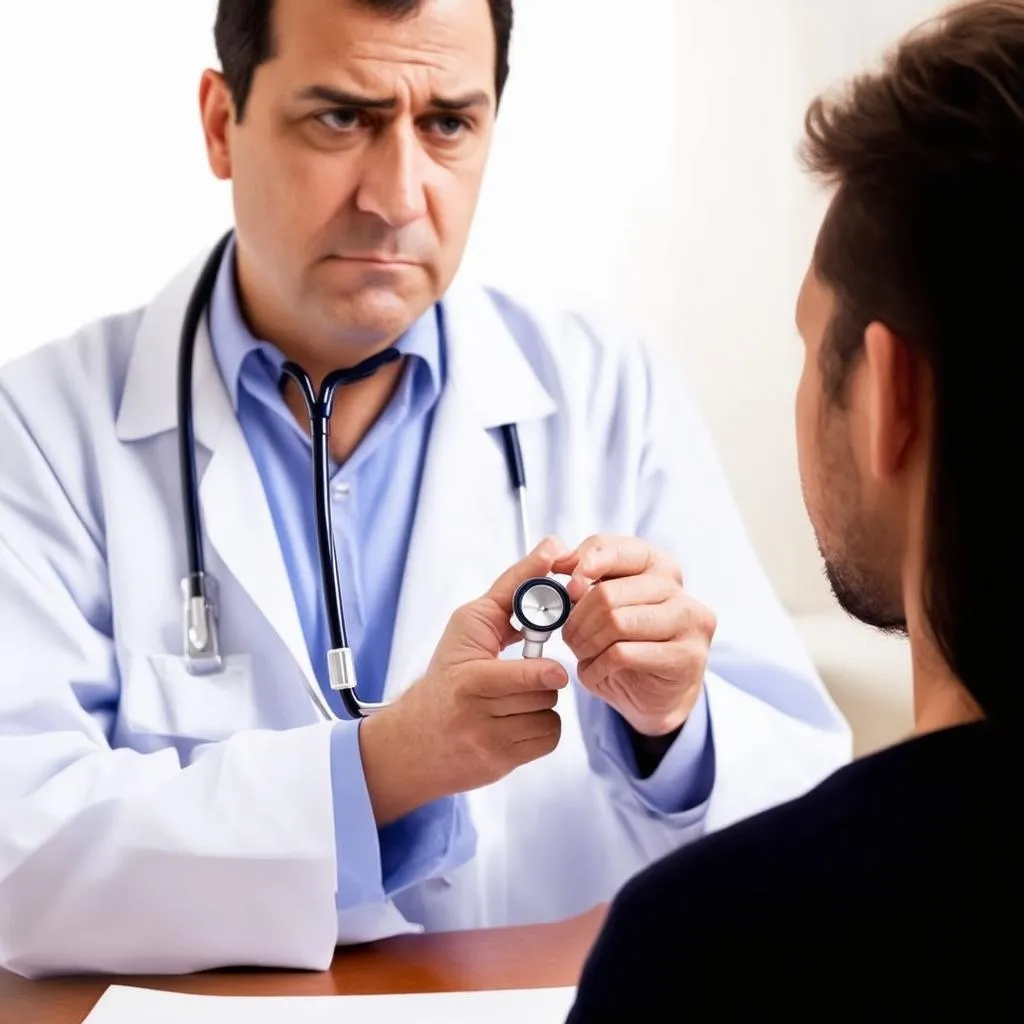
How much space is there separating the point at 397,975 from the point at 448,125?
813 millimetres

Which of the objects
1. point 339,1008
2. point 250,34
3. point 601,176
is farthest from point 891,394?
point 601,176

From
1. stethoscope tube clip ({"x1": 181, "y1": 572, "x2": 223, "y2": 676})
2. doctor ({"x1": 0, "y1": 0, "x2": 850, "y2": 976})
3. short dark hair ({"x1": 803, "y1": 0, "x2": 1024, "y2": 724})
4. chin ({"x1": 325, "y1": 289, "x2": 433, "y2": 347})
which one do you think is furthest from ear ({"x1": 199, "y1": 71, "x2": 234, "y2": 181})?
short dark hair ({"x1": 803, "y1": 0, "x2": 1024, "y2": 724})

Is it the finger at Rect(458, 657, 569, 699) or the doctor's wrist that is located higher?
the finger at Rect(458, 657, 569, 699)

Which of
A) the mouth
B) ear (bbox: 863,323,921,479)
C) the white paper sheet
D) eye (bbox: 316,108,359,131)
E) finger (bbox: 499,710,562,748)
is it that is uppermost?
eye (bbox: 316,108,359,131)

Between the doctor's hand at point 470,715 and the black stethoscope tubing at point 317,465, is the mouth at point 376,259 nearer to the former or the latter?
the black stethoscope tubing at point 317,465

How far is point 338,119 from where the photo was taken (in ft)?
4.78

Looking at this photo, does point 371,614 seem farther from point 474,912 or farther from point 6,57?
point 6,57

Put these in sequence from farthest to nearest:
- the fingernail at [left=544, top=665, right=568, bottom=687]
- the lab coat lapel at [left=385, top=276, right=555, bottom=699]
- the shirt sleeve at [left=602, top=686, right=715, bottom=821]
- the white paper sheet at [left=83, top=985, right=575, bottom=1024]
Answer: the lab coat lapel at [left=385, top=276, right=555, bottom=699] → the shirt sleeve at [left=602, top=686, right=715, bottom=821] → the fingernail at [left=544, top=665, right=568, bottom=687] → the white paper sheet at [left=83, top=985, right=575, bottom=1024]

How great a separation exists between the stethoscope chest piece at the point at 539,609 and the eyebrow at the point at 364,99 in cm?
53

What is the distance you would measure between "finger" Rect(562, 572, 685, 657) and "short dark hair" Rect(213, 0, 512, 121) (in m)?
0.60

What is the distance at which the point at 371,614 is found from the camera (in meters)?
1.47

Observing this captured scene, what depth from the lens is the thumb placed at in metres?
1.18

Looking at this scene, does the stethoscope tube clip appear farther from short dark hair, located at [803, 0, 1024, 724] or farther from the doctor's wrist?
short dark hair, located at [803, 0, 1024, 724]

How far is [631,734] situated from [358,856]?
0.28m
